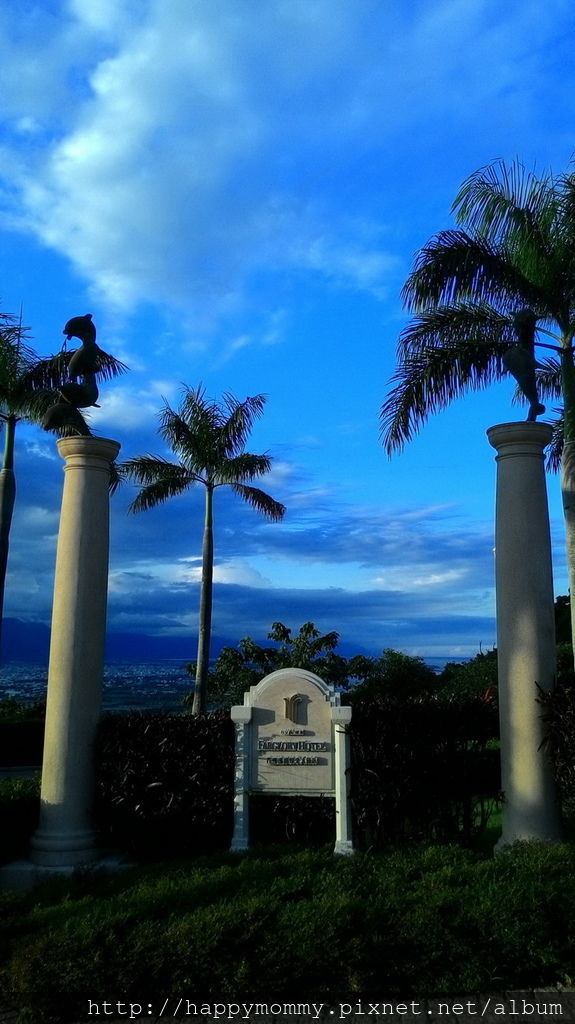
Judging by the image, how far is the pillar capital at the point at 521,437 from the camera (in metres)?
7.89

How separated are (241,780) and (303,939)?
2658 millimetres

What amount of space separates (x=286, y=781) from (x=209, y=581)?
14814mm

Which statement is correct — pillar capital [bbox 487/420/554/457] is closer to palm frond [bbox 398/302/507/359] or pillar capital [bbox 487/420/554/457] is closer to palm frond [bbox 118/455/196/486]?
palm frond [bbox 398/302/507/359]

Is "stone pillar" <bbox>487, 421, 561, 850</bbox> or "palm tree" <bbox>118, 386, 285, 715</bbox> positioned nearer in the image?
"stone pillar" <bbox>487, 421, 561, 850</bbox>

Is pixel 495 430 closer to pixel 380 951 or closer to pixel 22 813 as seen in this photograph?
pixel 380 951

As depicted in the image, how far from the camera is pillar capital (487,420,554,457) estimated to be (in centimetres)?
789

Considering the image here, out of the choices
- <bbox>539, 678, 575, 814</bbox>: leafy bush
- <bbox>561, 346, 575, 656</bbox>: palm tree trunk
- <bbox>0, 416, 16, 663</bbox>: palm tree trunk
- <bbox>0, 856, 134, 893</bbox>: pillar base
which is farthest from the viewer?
<bbox>0, 416, 16, 663</bbox>: palm tree trunk

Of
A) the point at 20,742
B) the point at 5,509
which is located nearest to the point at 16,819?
the point at 5,509

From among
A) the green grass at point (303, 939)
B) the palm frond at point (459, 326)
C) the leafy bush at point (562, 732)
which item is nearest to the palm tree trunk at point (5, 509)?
the palm frond at point (459, 326)

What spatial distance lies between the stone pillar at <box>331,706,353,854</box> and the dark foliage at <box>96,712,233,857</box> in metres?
1.09

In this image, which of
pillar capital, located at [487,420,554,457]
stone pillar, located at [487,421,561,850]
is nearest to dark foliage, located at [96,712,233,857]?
stone pillar, located at [487,421,561,850]

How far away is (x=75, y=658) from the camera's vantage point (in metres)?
8.06

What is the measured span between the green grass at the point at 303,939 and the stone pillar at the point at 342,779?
1.34 m

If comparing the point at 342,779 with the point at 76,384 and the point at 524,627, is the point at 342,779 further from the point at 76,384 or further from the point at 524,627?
the point at 76,384
